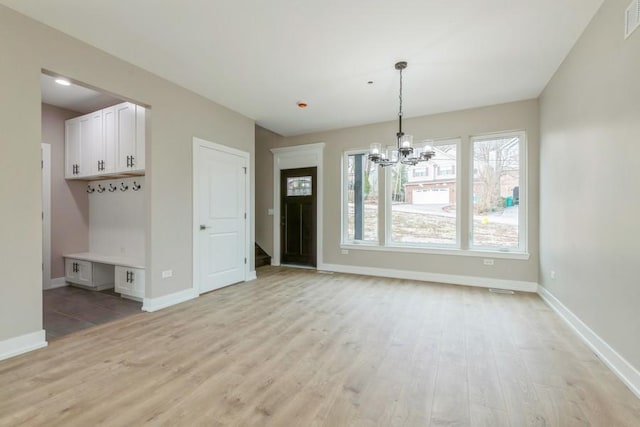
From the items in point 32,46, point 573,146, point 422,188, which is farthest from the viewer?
point 422,188

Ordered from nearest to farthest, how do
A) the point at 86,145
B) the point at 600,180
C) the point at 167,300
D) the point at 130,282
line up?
the point at 600,180 → the point at 167,300 → the point at 130,282 → the point at 86,145

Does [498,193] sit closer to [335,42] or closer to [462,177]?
[462,177]

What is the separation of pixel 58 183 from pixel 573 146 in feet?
23.4

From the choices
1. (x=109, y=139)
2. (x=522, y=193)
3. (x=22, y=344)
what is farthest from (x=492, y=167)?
(x=22, y=344)

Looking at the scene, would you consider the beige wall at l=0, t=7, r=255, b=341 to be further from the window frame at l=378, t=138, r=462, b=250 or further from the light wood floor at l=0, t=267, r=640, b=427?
the window frame at l=378, t=138, r=462, b=250

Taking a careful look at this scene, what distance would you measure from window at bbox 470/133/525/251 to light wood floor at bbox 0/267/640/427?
57.5 inches

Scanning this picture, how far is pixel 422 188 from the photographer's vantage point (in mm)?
5305

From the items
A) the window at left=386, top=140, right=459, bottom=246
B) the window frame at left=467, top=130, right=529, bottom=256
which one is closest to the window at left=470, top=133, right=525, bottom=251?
the window frame at left=467, top=130, right=529, bottom=256

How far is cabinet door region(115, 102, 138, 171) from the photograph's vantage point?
159 inches

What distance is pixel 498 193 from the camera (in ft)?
15.5

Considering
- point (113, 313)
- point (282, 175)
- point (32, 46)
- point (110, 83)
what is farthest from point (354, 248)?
point (32, 46)

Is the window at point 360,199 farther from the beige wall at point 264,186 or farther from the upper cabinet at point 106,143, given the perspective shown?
the upper cabinet at point 106,143

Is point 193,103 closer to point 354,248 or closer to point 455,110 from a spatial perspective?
point 354,248

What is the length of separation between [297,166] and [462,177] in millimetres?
3268
